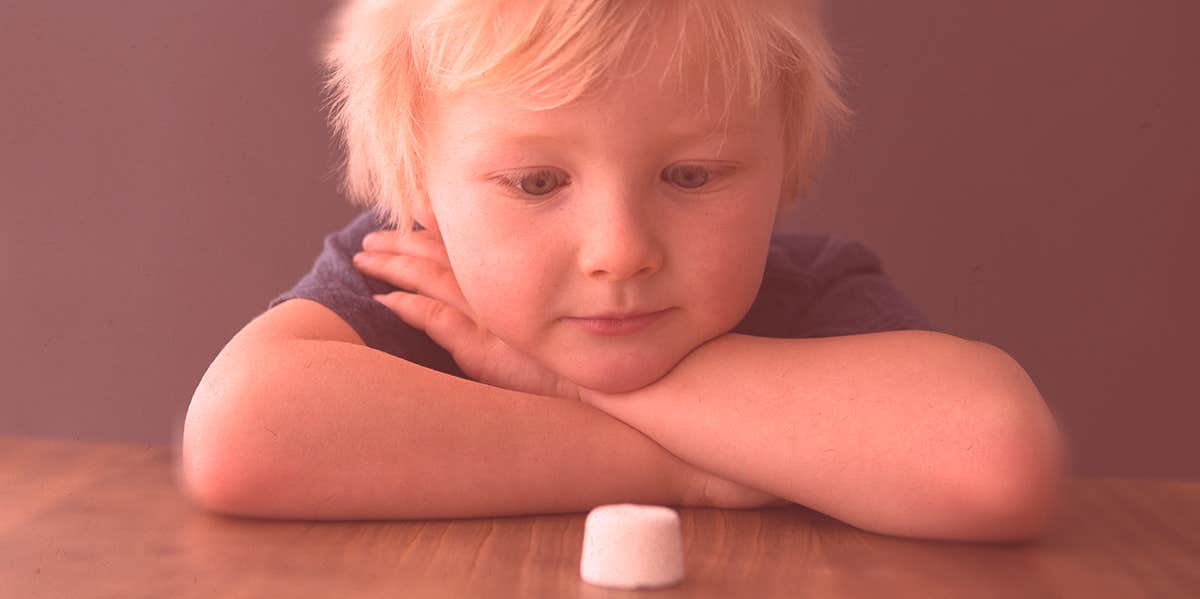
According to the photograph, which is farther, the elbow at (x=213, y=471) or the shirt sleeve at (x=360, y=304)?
the shirt sleeve at (x=360, y=304)

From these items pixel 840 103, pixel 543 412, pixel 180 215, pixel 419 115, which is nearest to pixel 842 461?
pixel 543 412

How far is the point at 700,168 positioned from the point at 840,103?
19cm

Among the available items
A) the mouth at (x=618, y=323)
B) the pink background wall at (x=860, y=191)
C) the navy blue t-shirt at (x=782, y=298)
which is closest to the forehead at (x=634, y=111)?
the mouth at (x=618, y=323)

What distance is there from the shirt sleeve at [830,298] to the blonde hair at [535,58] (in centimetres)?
12

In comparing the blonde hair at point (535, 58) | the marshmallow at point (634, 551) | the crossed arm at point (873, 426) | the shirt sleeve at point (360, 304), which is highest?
the blonde hair at point (535, 58)

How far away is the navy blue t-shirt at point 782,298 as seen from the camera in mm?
1386

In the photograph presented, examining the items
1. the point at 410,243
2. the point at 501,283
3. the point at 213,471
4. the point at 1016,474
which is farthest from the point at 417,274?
the point at 1016,474

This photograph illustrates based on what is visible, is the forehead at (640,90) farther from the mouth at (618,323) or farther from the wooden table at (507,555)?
the wooden table at (507,555)

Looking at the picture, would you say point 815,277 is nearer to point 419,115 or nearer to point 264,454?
point 419,115

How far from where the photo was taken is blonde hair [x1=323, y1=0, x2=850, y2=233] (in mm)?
1142

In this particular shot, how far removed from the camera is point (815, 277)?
4.97ft

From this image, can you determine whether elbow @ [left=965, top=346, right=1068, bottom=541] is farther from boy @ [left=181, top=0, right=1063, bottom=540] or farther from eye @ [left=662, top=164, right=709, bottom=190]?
eye @ [left=662, top=164, right=709, bottom=190]

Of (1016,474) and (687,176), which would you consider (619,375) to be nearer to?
(687,176)

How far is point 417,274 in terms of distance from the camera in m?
1.43
